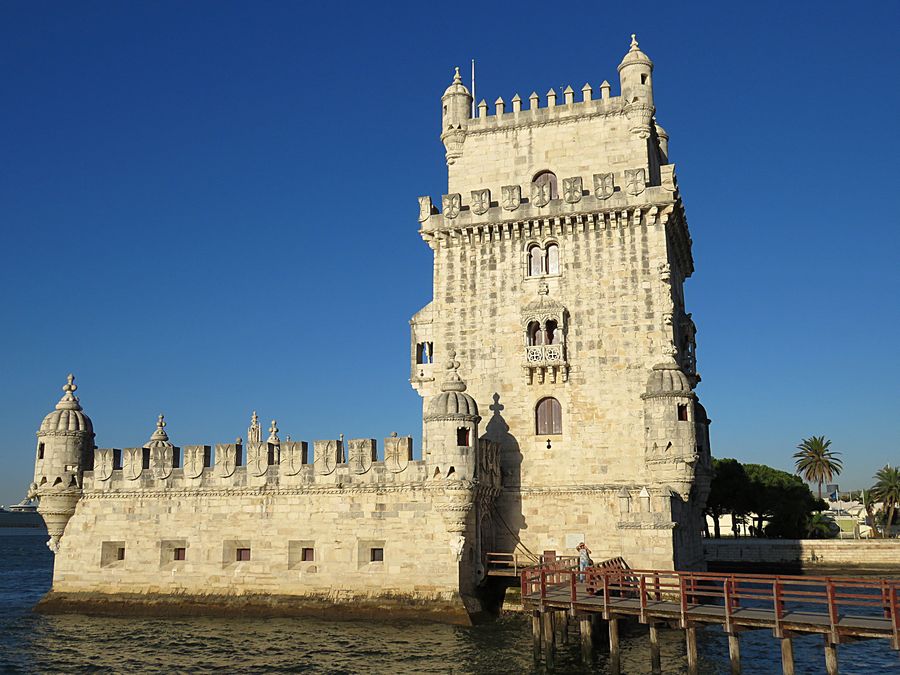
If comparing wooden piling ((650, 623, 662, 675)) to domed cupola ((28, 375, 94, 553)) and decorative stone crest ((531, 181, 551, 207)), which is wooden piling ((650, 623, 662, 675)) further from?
domed cupola ((28, 375, 94, 553))

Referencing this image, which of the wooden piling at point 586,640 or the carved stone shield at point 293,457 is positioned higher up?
the carved stone shield at point 293,457

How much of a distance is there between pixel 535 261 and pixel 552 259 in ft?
2.57

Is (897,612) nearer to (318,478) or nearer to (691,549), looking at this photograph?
(691,549)

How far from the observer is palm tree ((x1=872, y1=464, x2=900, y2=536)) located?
73125 millimetres

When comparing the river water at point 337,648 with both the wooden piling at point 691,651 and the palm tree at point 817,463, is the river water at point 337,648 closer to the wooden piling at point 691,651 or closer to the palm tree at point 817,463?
the wooden piling at point 691,651

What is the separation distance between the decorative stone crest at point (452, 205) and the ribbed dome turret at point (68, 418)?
763 inches

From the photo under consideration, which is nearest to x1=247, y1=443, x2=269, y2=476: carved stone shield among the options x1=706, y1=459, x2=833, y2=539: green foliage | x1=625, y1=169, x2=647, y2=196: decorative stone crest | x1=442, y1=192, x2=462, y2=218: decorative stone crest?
x1=442, y1=192, x2=462, y2=218: decorative stone crest

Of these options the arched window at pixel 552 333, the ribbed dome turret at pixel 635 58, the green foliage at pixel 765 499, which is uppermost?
the ribbed dome turret at pixel 635 58

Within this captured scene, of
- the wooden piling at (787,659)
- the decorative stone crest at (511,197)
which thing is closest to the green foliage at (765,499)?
the decorative stone crest at (511,197)

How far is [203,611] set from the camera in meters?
33.7

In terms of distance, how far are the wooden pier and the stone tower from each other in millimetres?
4048

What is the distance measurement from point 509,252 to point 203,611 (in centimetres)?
2041

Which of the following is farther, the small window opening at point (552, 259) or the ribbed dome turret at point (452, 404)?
the small window opening at point (552, 259)

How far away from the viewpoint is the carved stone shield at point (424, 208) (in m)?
38.9
